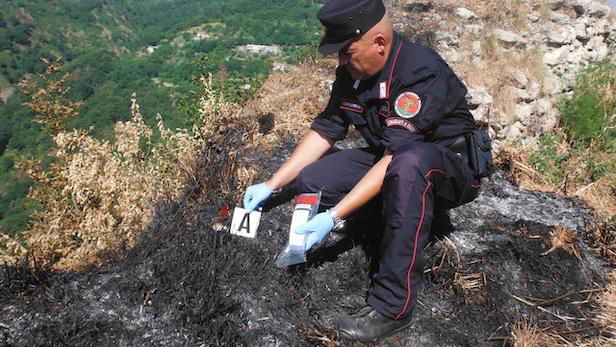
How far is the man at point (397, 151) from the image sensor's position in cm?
186

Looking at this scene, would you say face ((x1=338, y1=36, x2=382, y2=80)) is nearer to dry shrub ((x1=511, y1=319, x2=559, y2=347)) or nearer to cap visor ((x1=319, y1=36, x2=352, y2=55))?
cap visor ((x1=319, y1=36, x2=352, y2=55))

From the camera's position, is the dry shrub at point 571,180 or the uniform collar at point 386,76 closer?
the uniform collar at point 386,76

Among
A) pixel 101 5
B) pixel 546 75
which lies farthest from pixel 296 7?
pixel 546 75

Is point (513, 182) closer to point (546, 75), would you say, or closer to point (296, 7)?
point (546, 75)

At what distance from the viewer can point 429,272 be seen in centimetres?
228

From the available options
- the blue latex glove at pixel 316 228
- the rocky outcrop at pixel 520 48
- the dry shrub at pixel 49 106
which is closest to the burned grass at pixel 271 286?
the blue latex glove at pixel 316 228

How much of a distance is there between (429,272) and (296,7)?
67.6 m

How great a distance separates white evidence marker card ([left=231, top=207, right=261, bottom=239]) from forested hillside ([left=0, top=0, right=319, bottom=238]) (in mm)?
31812

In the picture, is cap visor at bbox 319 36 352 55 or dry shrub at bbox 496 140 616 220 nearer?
cap visor at bbox 319 36 352 55

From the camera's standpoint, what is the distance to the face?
1973 mm

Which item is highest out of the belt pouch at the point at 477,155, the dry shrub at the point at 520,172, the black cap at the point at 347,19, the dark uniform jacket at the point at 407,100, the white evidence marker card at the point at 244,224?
the black cap at the point at 347,19

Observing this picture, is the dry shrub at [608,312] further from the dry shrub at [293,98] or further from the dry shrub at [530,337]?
the dry shrub at [293,98]

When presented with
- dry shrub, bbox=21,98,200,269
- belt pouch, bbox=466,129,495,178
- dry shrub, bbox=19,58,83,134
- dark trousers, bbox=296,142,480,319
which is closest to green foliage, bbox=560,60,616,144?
belt pouch, bbox=466,129,495,178

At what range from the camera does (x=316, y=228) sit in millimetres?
1943
